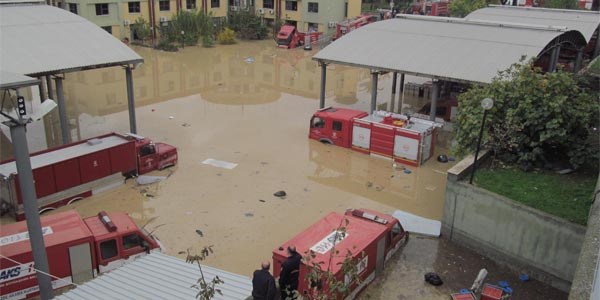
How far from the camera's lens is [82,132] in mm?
25172

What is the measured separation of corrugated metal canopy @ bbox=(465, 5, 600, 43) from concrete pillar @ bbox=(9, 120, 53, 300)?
31.6 m

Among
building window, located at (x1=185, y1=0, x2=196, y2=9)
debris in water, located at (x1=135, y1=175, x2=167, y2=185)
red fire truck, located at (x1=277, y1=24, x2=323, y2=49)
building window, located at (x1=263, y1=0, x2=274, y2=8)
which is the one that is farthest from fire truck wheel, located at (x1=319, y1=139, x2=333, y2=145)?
building window, located at (x1=263, y1=0, x2=274, y2=8)

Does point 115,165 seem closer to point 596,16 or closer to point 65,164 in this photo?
point 65,164

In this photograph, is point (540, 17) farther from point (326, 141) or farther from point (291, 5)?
point (291, 5)

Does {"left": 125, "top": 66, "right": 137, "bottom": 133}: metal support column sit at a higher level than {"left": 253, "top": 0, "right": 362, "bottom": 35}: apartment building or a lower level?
lower

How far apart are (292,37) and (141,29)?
14.0 metres

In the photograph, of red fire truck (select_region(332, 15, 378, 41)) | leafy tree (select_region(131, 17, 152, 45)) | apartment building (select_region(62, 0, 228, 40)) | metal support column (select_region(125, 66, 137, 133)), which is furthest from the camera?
red fire truck (select_region(332, 15, 378, 41))

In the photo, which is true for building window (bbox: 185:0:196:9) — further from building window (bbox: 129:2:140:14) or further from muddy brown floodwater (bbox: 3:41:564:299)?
muddy brown floodwater (bbox: 3:41:564:299)

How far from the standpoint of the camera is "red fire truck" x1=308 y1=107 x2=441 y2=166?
21.4 meters

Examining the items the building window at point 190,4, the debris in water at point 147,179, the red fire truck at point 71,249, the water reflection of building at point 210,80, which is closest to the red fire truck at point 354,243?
→ the red fire truck at point 71,249

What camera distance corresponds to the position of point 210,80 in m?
36.5

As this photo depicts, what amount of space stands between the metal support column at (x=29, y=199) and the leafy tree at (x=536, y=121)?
1233cm

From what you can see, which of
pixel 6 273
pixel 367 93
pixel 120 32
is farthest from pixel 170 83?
pixel 6 273

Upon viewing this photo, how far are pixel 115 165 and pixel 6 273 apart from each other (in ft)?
24.5
